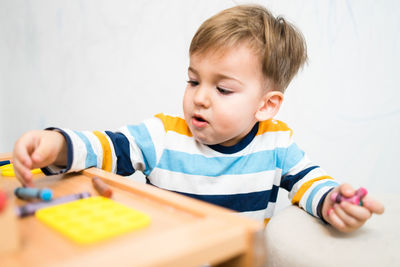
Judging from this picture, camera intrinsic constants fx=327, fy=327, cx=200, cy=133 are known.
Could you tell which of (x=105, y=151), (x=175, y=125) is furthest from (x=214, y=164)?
(x=105, y=151)

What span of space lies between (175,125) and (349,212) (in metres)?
0.36

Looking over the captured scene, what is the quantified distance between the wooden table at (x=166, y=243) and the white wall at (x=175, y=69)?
0.71m

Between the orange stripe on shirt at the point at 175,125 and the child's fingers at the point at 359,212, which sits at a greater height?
the orange stripe on shirt at the point at 175,125

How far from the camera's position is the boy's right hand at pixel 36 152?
1.32 feet

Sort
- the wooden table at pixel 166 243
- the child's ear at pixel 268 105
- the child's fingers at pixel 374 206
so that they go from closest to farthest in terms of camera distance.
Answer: the wooden table at pixel 166 243
the child's fingers at pixel 374 206
the child's ear at pixel 268 105

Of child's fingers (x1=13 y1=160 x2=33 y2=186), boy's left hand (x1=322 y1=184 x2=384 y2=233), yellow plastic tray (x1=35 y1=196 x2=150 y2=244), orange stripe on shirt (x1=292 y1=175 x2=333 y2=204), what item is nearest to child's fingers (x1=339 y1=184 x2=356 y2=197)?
boy's left hand (x1=322 y1=184 x2=384 y2=233)

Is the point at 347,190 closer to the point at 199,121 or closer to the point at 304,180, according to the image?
the point at 304,180

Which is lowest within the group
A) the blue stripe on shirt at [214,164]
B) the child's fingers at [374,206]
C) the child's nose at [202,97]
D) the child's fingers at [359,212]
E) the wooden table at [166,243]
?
the blue stripe on shirt at [214,164]

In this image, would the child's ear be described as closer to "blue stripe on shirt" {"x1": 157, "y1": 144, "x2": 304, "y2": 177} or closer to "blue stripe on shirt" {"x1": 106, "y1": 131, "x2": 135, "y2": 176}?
"blue stripe on shirt" {"x1": 157, "y1": 144, "x2": 304, "y2": 177}

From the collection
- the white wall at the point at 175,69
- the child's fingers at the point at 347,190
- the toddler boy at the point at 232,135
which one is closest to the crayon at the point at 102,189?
the toddler boy at the point at 232,135

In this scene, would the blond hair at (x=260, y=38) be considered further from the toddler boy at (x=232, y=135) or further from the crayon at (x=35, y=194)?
the crayon at (x=35, y=194)

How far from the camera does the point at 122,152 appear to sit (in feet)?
1.94

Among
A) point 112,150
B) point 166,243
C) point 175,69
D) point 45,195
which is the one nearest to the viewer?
point 166,243

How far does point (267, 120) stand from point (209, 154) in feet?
0.53
